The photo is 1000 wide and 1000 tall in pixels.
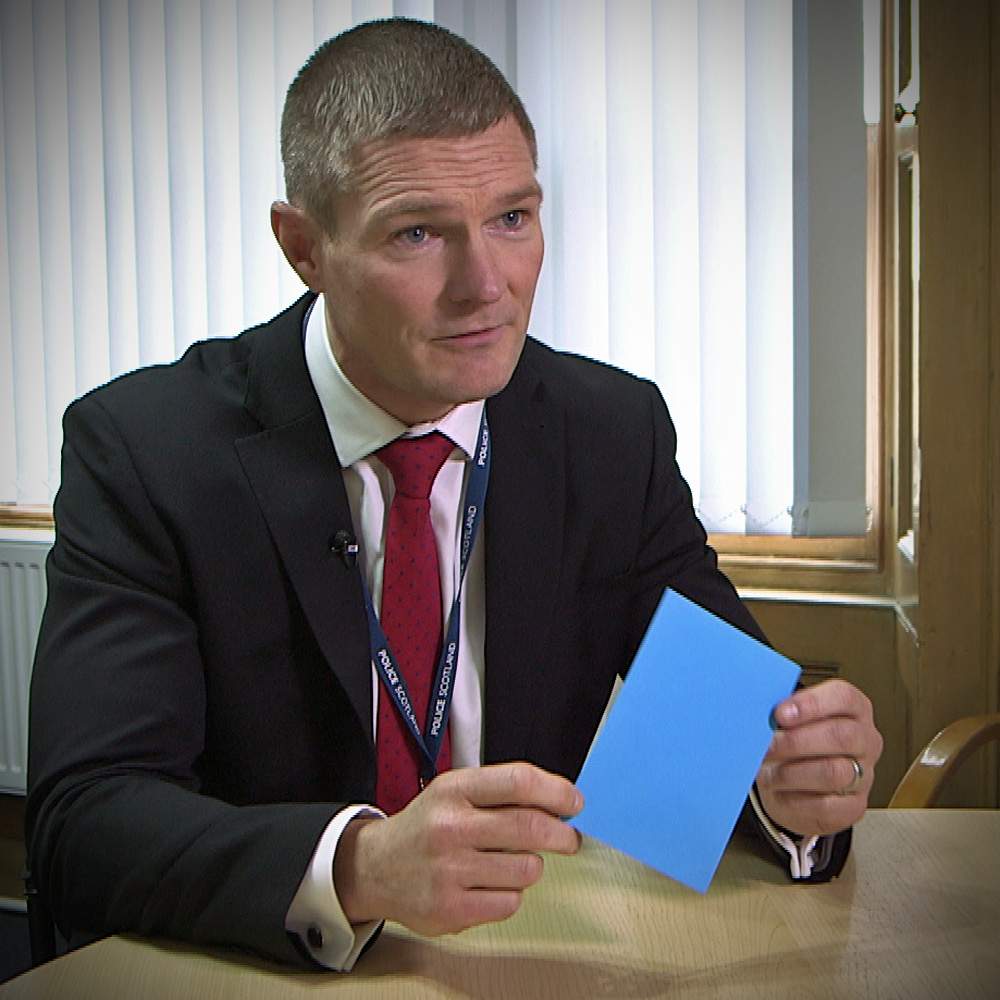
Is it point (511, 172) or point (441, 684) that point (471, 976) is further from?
point (511, 172)

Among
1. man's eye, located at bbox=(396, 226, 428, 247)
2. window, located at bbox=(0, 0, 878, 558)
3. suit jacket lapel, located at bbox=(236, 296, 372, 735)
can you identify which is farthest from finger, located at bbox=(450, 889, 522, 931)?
window, located at bbox=(0, 0, 878, 558)

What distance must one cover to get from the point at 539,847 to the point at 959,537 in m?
1.69

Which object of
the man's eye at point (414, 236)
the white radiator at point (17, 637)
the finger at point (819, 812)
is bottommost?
the white radiator at point (17, 637)

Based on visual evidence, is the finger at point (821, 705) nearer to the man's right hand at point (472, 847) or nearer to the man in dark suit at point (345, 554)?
the man in dark suit at point (345, 554)

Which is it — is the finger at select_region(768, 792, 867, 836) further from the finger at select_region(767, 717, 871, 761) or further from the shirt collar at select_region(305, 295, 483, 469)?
the shirt collar at select_region(305, 295, 483, 469)

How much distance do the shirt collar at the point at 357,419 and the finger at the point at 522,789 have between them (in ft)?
2.07

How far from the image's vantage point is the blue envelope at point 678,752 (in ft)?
3.73

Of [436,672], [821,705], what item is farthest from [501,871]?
[436,672]

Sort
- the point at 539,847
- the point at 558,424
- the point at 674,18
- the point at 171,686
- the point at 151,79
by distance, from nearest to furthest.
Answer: the point at 539,847
the point at 171,686
the point at 558,424
the point at 674,18
the point at 151,79

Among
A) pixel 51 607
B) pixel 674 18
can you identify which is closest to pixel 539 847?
pixel 51 607

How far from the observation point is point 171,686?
147 cm

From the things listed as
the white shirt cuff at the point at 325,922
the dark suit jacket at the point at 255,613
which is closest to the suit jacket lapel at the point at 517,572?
the dark suit jacket at the point at 255,613

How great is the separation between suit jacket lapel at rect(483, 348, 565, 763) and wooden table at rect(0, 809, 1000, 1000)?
Result: 34 centimetres

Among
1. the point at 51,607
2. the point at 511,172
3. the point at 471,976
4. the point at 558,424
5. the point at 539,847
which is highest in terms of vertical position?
the point at 511,172
